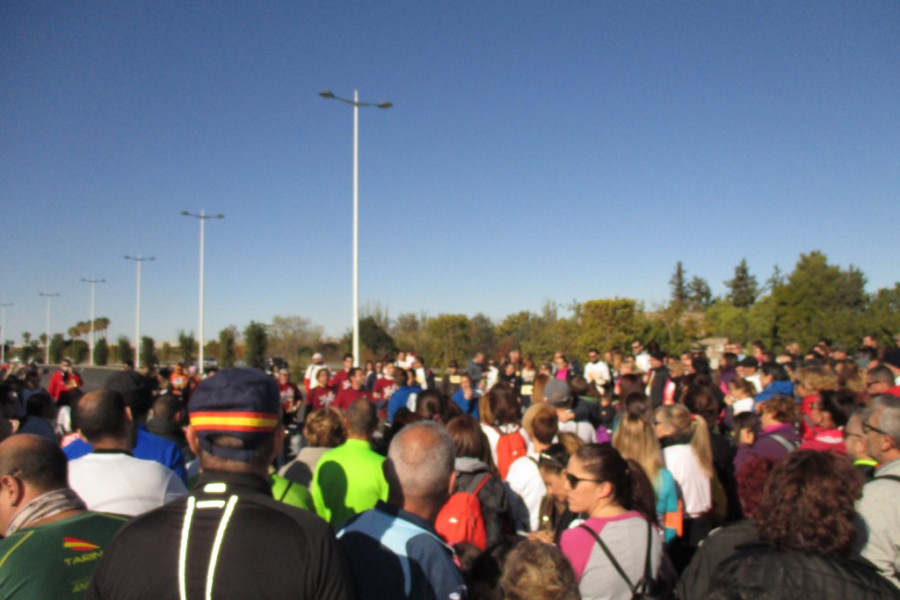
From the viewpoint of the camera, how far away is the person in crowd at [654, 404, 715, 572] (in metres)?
5.11

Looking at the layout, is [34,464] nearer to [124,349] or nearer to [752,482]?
[752,482]

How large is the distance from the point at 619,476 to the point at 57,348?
3102 inches

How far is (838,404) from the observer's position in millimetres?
5359

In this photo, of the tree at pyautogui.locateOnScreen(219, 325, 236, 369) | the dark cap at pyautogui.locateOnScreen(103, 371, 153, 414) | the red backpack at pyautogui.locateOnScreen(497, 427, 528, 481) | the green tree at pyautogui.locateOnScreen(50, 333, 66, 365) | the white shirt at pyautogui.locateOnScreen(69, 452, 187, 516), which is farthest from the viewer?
the green tree at pyautogui.locateOnScreen(50, 333, 66, 365)

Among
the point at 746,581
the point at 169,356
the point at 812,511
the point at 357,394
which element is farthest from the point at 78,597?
the point at 169,356

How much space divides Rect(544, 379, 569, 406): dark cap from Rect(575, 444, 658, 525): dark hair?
3.41 metres

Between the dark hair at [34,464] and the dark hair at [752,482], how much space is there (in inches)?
128

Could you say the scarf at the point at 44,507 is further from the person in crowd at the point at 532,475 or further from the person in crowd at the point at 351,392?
the person in crowd at the point at 351,392

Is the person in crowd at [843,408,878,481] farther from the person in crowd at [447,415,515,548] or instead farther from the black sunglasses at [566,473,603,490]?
the person in crowd at [447,415,515,548]

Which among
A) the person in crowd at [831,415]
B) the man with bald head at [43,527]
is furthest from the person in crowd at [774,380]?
the man with bald head at [43,527]

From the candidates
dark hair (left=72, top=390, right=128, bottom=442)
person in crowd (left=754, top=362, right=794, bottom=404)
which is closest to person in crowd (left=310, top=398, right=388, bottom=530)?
dark hair (left=72, top=390, right=128, bottom=442)

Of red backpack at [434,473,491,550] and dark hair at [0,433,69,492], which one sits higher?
dark hair at [0,433,69,492]

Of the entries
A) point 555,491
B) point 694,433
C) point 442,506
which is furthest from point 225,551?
point 694,433

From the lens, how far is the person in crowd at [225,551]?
5.49ft
